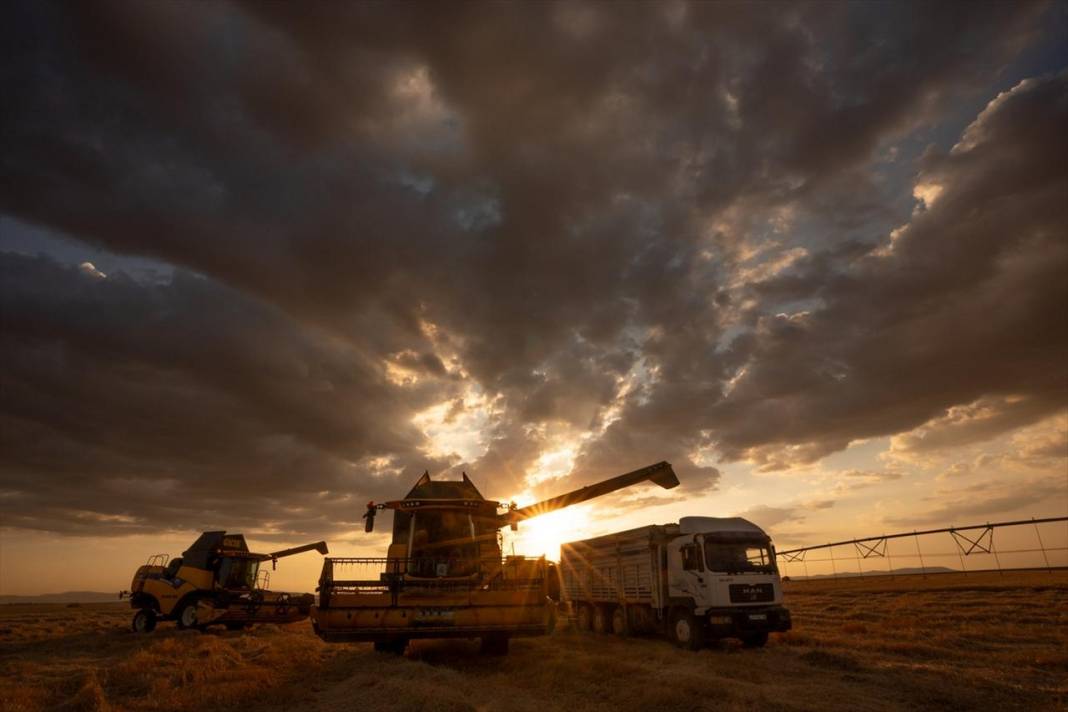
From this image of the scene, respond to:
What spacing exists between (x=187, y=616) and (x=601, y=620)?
62.1 feet

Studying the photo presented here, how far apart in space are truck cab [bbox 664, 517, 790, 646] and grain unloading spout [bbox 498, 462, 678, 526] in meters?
3.56

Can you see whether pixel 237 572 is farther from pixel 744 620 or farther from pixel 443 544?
pixel 744 620

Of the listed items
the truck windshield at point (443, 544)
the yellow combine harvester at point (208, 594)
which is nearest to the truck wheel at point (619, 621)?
the truck windshield at point (443, 544)

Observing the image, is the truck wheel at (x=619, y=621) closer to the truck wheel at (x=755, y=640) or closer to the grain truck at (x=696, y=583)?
the grain truck at (x=696, y=583)

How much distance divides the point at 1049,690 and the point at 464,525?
12.8 m

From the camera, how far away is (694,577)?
17.1m

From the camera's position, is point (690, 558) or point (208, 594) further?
point (208, 594)

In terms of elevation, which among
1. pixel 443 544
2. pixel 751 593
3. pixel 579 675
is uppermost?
pixel 443 544

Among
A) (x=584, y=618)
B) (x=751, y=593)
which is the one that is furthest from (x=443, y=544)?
(x=584, y=618)

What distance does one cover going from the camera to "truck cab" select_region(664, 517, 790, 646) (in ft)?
53.7

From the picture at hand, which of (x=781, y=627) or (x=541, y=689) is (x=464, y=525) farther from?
(x=781, y=627)

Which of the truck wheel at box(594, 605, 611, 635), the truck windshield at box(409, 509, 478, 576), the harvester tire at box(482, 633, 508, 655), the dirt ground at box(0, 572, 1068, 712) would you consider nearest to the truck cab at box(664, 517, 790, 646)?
the dirt ground at box(0, 572, 1068, 712)

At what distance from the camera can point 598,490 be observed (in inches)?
607

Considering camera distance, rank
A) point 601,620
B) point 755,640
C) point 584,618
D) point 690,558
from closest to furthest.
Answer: point 755,640, point 690,558, point 601,620, point 584,618
